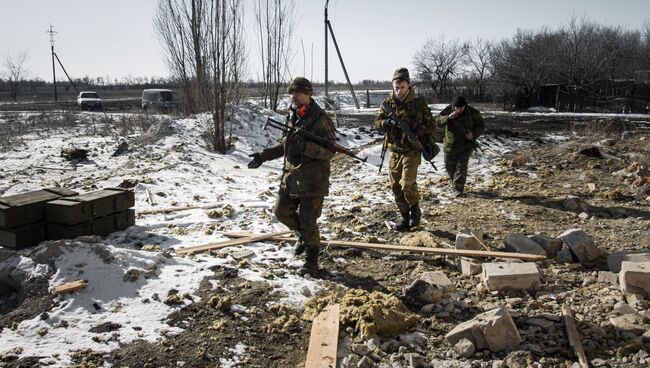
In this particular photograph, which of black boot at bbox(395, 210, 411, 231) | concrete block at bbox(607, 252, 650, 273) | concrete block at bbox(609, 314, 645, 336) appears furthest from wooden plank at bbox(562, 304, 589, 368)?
black boot at bbox(395, 210, 411, 231)

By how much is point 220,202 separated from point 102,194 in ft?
6.70

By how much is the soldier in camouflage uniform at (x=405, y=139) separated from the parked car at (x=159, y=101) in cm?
2010

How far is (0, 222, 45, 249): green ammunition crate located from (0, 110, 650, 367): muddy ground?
1.26m

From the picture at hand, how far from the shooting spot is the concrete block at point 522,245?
4.54 meters

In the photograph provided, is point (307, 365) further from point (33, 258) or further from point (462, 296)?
point (33, 258)

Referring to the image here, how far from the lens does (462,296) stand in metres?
3.82

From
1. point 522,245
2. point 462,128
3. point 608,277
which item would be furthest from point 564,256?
point 462,128

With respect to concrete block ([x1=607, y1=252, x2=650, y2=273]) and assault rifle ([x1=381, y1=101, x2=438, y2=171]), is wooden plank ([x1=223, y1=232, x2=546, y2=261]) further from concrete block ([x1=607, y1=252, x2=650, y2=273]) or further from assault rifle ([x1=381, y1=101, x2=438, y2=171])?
assault rifle ([x1=381, y1=101, x2=438, y2=171])

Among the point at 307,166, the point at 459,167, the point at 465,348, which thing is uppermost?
the point at 307,166

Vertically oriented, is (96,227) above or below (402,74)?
below

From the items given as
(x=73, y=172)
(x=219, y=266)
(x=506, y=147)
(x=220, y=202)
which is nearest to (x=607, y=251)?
(x=219, y=266)

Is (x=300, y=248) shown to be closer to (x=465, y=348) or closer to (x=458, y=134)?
(x=465, y=348)

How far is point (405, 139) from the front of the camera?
550 centimetres

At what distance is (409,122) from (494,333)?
311cm
